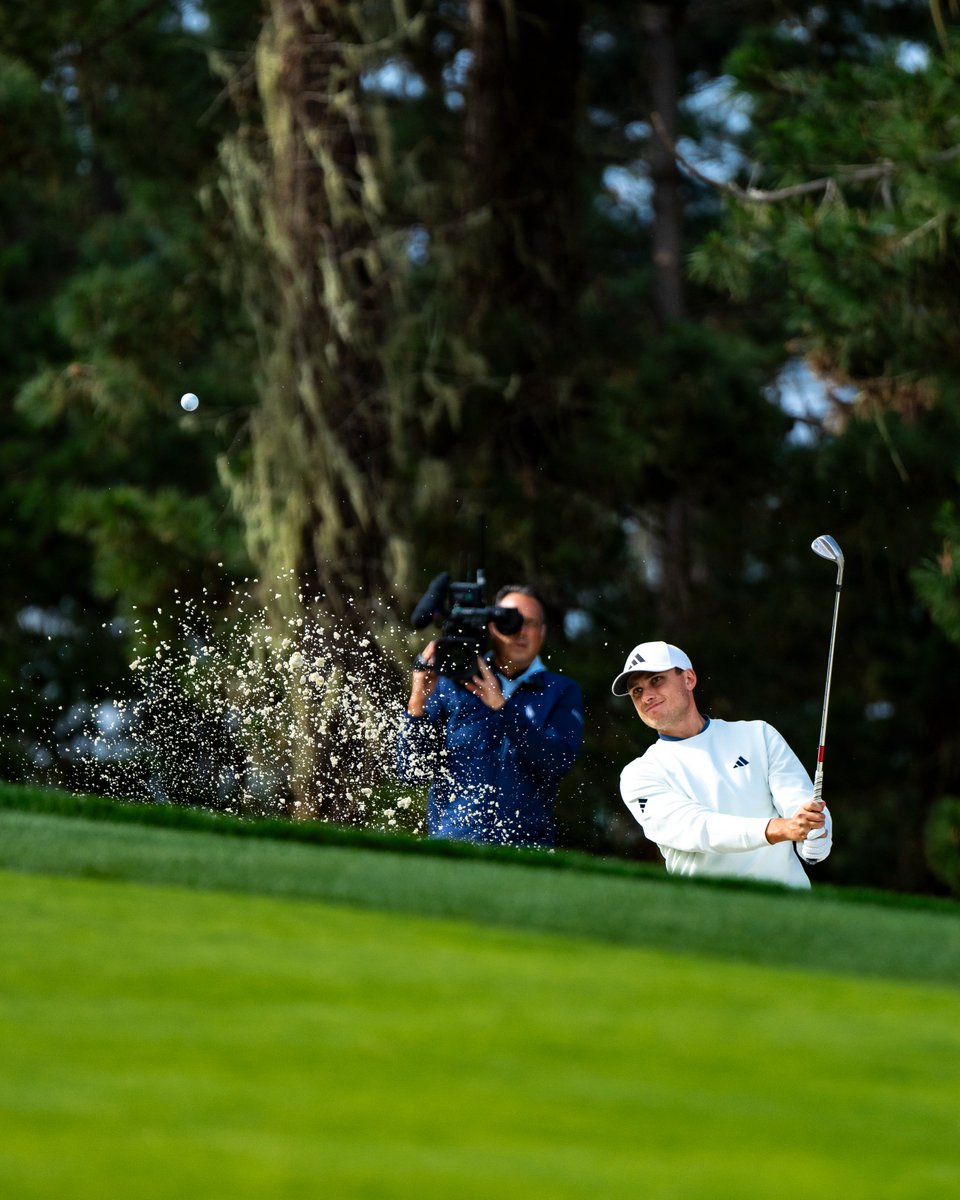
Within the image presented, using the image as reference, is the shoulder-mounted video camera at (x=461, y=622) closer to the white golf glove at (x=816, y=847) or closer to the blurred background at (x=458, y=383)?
the white golf glove at (x=816, y=847)

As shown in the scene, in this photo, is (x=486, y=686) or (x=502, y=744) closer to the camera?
(x=502, y=744)

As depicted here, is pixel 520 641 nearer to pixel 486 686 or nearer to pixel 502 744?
pixel 486 686

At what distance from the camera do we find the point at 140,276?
647 inches

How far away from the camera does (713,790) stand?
5855 millimetres

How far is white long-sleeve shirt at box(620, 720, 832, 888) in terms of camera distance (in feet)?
19.0

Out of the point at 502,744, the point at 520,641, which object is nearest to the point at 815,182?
the point at 520,641

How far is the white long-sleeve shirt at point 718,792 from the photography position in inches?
229

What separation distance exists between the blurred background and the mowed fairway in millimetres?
7001

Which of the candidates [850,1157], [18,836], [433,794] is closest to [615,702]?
[433,794]

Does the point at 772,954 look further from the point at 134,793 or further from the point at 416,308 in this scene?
the point at 416,308

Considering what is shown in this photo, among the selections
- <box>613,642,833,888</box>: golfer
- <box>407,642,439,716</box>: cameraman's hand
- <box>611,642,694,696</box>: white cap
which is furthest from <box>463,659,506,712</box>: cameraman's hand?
<box>613,642,833,888</box>: golfer

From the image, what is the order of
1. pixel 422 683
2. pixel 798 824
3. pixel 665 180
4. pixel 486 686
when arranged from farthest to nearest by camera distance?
pixel 665 180 < pixel 422 683 < pixel 486 686 < pixel 798 824

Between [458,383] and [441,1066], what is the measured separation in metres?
11.7

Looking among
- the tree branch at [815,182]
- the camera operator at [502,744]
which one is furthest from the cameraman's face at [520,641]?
the tree branch at [815,182]
